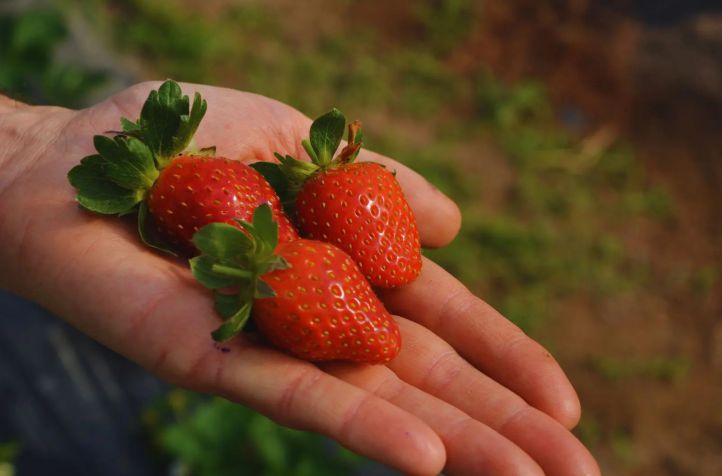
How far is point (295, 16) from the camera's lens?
549cm

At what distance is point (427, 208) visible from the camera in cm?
250

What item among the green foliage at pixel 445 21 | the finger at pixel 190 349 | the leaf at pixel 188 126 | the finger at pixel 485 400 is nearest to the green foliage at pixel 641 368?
the finger at pixel 485 400

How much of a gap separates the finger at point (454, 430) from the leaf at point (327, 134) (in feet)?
1.76

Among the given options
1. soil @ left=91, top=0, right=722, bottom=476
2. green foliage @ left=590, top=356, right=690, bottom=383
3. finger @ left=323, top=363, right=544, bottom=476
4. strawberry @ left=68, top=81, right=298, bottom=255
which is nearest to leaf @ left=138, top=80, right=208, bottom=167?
strawberry @ left=68, top=81, right=298, bottom=255

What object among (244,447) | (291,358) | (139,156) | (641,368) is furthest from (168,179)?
(641,368)

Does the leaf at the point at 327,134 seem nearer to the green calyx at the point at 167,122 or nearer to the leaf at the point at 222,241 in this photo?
the green calyx at the point at 167,122

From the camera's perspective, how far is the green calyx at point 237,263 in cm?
178

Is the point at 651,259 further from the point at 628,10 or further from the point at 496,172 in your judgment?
the point at 628,10

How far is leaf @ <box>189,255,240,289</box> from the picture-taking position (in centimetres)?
182

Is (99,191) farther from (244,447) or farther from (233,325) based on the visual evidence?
(244,447)

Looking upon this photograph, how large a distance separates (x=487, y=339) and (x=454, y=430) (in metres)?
0.38

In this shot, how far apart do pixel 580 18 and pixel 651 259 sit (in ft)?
6.75

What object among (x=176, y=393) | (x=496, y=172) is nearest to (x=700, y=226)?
(x=496, y=172)

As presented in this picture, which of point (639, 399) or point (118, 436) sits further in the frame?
point (639, 399)
